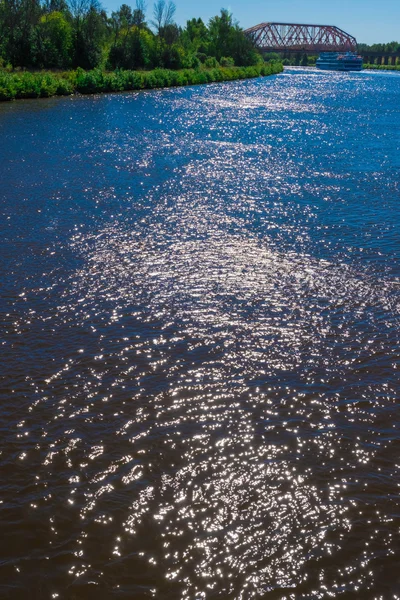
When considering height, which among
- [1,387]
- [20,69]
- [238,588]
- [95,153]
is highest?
[20,69]

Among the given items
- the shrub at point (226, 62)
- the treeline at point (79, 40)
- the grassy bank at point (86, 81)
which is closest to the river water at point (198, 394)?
the grassy bank at point (86, 81)

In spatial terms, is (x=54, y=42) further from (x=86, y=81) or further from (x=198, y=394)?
(x=198, y=394)

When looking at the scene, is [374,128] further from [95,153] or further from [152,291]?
[152,291]

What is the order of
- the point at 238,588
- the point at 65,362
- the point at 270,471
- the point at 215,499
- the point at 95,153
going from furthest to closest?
the point at 95,153 → the point at 65,362 → the point at 270,471 → the point at 215,499 → the point at 238,588

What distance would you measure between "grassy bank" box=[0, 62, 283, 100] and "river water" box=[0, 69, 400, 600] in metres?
40.1

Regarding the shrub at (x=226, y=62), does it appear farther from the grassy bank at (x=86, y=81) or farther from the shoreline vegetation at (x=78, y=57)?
the grassy bank at (x=86, y=81)

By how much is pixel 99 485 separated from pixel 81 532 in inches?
34.4

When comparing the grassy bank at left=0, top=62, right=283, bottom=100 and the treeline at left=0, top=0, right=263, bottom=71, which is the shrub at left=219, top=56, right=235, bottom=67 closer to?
the treeline at left=0, top=0, right=263, bottom=71

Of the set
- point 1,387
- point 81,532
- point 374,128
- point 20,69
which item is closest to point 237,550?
point 81,532

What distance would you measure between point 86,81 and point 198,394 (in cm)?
Answer: 6816

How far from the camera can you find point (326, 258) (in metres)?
17.2

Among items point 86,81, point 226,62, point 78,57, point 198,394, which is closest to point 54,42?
point 78,57

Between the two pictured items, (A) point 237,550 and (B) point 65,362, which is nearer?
(A) point 237,550

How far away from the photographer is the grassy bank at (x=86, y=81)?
59656 mm
